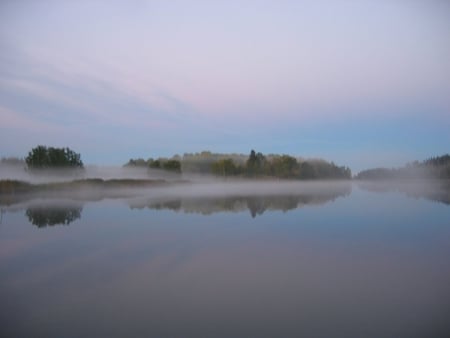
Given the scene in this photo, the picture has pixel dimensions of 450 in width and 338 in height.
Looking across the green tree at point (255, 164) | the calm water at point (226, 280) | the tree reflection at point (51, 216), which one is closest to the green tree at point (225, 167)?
the green tree at point (255, 164)

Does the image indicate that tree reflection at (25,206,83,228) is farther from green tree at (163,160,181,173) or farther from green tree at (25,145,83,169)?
green tree at (163,160,181,173)

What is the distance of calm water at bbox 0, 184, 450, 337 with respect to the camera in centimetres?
454

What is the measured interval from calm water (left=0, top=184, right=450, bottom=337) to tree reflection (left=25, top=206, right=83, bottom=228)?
78cm

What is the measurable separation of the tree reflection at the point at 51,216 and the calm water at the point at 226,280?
0.78m

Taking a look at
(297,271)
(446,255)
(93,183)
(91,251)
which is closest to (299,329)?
(297,271)

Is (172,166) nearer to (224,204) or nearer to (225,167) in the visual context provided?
(225,167)

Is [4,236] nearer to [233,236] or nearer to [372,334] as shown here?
[233,236]

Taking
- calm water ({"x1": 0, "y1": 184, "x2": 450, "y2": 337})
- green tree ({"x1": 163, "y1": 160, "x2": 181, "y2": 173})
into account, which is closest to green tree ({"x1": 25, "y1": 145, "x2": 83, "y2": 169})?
green tree ({"x1": 163, "y1": 160, "x2": 181, "y2": 173})

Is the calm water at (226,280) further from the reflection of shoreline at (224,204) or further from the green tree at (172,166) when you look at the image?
the green tree at (172,166)

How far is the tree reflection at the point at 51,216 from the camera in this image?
12617 mm

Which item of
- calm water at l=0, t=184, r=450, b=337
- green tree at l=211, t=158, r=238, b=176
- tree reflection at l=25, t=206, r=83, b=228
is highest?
green tree at l=211, t=158, r=238, b=176

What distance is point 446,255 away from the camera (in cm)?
771

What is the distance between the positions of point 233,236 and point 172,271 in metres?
3.65

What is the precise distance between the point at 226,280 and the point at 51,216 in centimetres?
1105
